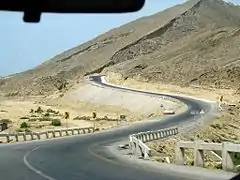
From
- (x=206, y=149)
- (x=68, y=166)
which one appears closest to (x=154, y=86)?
(x=68, y=166)

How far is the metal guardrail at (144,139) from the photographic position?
87.1 feet

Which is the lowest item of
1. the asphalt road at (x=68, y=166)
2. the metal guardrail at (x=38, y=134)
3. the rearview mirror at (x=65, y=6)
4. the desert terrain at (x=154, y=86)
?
the asphalt road at (x=68, y=166)

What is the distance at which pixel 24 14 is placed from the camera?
353cm

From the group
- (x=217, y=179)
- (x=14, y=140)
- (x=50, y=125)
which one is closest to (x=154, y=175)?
(x=217, y=179)

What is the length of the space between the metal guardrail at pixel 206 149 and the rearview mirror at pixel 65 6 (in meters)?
13.4

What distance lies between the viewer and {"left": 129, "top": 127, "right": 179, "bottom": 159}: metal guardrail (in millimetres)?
26538

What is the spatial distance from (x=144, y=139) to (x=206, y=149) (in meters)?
17.4

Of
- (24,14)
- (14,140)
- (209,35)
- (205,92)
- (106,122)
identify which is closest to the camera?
(24,14)

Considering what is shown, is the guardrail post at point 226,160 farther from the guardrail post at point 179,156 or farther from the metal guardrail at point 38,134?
the metal guardrail at point 38,134

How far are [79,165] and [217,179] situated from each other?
8.55 meters

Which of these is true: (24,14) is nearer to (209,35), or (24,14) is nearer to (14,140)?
(14,140)

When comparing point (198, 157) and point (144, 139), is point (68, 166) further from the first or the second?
point (144, 139)

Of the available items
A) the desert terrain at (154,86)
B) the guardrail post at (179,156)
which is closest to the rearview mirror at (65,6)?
the guardrail post at (179,156)

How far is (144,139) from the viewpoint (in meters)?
36.6
